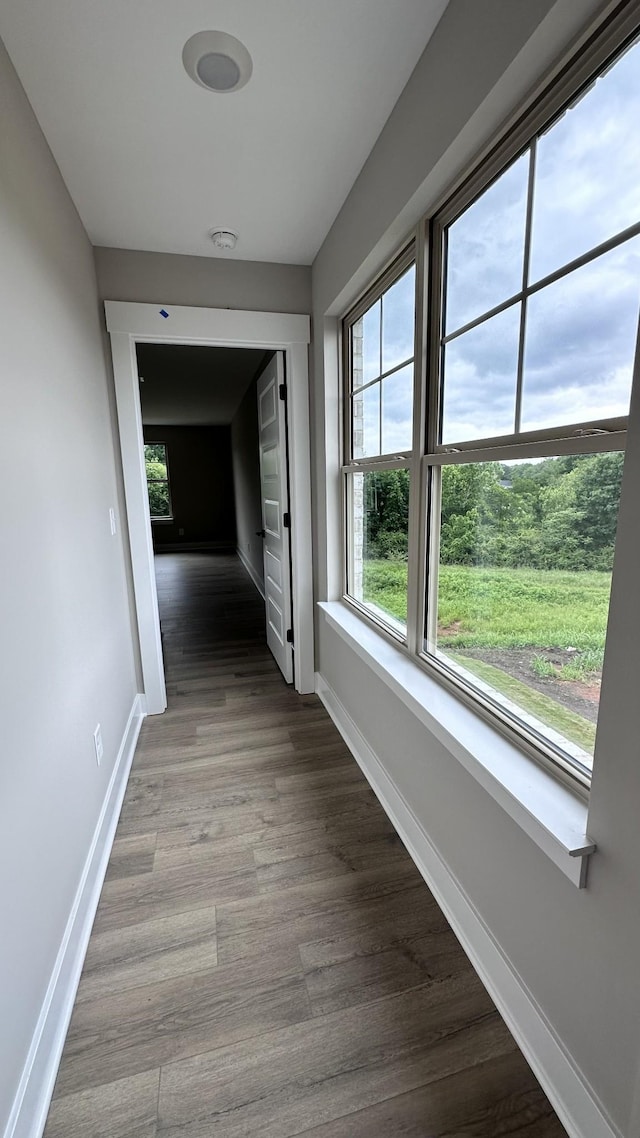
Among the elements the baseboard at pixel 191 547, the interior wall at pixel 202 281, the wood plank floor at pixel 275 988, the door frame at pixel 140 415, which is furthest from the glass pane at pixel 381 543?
the baseboard at pixel 191 547

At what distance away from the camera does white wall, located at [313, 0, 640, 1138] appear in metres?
0.80

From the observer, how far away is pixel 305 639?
2908 millimetres

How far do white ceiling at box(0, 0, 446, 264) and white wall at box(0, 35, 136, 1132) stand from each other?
5.2 inches

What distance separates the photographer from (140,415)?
254 centimetres

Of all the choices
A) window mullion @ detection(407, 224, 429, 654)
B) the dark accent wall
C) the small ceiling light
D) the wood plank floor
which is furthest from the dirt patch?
the dark accent wall

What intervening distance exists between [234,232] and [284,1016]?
2956 millimetres

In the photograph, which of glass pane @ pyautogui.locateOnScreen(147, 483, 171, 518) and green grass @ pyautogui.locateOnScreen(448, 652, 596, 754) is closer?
green grass @ pyautogui.locateOnScreen(448, 652, 596, 754)

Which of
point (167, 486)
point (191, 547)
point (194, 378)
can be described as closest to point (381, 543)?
point (194, 378)

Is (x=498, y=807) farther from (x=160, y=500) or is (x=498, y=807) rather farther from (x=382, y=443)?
(x=160, y=500)

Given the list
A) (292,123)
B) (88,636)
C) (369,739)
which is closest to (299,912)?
(369,739)

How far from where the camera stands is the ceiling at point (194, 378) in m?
4.11

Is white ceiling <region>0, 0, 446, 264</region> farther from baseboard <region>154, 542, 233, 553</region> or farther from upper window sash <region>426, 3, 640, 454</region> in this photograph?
baseboard <region>154, 542, 233, 553</region>

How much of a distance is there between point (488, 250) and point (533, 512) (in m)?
0.75

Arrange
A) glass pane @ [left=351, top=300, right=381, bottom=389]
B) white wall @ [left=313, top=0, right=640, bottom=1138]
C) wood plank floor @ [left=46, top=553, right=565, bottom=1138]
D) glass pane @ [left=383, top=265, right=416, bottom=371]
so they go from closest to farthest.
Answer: white wall @ [left=313, top=0, right=640, bottom=1138] < wood plank floor @ [left=46, top=553, right=565, bottom=1138] < glass pane @ [left=383, top=265, right=416, bottom=371] < glass pane @ [left=351, top=300, right=381, bottom=389]
